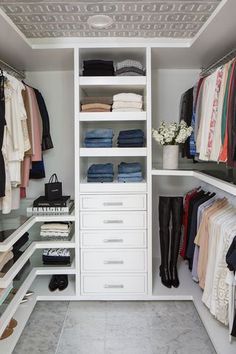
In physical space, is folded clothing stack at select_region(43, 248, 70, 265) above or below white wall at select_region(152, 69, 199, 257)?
below

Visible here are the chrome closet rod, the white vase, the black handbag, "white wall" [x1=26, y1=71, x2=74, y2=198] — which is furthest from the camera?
"white wall" [x1=26, y1=71, x2=74, y2=198]

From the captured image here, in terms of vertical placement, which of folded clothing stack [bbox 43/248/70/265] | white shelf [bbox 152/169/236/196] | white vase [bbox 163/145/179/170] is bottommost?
folded clothing stack [bbox 43/248/70/265]

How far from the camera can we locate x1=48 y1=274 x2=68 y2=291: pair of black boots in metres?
2.79

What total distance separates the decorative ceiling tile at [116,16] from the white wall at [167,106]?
0.79 metres

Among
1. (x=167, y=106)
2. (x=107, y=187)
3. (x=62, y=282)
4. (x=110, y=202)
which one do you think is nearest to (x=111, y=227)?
(x=110, y=202)

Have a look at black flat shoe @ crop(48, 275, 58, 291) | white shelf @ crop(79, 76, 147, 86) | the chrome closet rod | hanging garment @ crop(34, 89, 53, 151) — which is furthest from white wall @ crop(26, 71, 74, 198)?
the chrome closet rod

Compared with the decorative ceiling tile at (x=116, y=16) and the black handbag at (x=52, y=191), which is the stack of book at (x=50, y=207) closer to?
the black handbag at (x=52, y=191)

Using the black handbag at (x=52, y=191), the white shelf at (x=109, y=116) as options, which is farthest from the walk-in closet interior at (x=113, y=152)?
the black handbag at (x=52, y=191)

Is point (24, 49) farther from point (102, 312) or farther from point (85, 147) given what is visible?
point (102, 312)

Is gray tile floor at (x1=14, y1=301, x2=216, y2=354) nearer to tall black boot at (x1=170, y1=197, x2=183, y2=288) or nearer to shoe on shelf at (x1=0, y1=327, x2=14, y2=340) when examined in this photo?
shoe on shelf at (x1=0, y1=327, x2=14, y2=340)

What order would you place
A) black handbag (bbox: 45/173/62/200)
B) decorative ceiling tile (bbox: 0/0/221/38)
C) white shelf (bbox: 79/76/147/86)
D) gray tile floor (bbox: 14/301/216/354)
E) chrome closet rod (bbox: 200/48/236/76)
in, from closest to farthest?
decorative ceiling tile (bbox: 0/0/221/38)
gray tile floor (bbox: 14/301/216/354)
chrome closet rod (bbox: 200/48/236/76)
white shelf (bbox: 79/76/147/86)
black handbag (bbox: 45/173/62/200)

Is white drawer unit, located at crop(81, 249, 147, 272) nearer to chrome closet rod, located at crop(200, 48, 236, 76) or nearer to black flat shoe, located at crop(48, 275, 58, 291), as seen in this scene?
black flat shoe, located at crop(48, 275, 58, 291)

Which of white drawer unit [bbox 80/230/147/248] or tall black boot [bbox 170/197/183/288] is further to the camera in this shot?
tall black boot [bbox 170/197/183/288]

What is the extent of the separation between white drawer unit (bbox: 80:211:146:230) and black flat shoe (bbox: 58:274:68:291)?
56 cm
